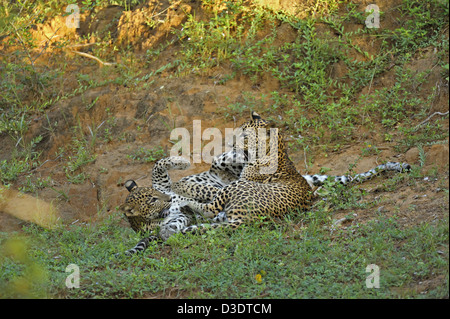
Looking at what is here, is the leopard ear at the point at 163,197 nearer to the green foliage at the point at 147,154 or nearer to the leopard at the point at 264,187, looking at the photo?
the leopard at the point at 264,187

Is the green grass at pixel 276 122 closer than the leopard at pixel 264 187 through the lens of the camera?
Yes

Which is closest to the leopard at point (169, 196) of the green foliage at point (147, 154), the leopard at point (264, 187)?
the leopard at point (264, 187)

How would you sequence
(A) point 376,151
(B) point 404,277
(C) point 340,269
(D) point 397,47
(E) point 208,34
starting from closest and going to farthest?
1. (B) point 404,277
2. (C) point 340,269
3. (A) point 376,151
4. (D) point 397,47
5. (E) point 208,34

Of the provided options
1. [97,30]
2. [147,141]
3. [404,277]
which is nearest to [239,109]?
[147,141]

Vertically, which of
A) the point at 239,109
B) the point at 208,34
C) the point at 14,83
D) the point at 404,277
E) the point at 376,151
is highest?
the point at 208,34

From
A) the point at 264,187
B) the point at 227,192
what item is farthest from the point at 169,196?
the point at 264,187

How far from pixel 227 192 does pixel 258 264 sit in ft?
5.67

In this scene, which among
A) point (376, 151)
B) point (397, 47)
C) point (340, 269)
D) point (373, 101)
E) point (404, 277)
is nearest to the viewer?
point (404, 277)

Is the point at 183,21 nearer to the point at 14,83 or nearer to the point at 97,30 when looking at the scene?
the point at 97,30

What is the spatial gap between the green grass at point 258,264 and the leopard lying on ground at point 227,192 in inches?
11.1

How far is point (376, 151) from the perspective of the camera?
8.45 m

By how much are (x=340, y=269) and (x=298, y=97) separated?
5147mm

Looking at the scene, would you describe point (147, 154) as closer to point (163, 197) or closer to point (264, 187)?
point (163, 197)

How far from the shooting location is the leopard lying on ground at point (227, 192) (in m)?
6.98
